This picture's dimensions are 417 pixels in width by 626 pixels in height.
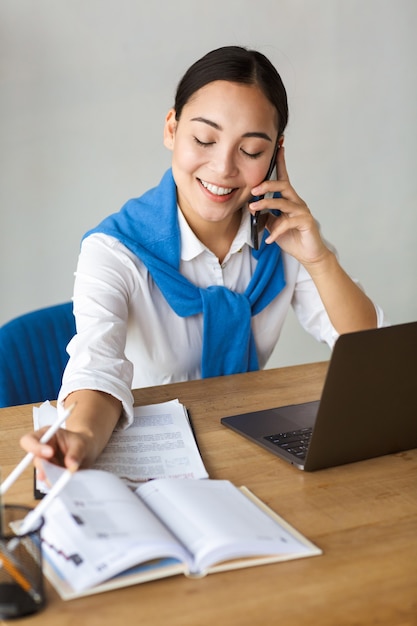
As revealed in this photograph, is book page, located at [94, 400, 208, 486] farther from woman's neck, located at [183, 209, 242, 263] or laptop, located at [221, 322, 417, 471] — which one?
woman's neck, located at [183, 209, 242, 263]

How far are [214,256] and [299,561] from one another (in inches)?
38.3

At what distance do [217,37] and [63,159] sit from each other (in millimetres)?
749

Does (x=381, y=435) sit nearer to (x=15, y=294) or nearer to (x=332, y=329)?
(x=332, y=329)

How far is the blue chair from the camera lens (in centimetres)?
182

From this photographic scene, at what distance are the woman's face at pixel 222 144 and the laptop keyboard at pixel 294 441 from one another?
57cm

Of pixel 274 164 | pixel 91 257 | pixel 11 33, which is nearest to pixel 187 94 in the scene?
pixel 274 164

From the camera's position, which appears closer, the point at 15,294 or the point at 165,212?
the point at 165,212

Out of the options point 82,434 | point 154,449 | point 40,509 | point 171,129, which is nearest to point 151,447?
point 154,449

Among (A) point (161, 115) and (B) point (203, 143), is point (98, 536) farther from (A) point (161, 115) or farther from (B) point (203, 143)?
(A) point (161, 115)

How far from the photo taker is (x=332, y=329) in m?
1.99

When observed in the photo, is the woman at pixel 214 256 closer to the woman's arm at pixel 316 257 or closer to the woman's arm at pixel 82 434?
the woman's arm at pixel 316 257

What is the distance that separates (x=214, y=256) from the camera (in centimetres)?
190

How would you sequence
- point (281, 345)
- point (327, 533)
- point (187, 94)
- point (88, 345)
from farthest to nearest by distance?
point (281, 345) → point (187, 94) → point (88, 345) → point (327, 533)

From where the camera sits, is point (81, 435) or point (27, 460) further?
point (81, 435)
